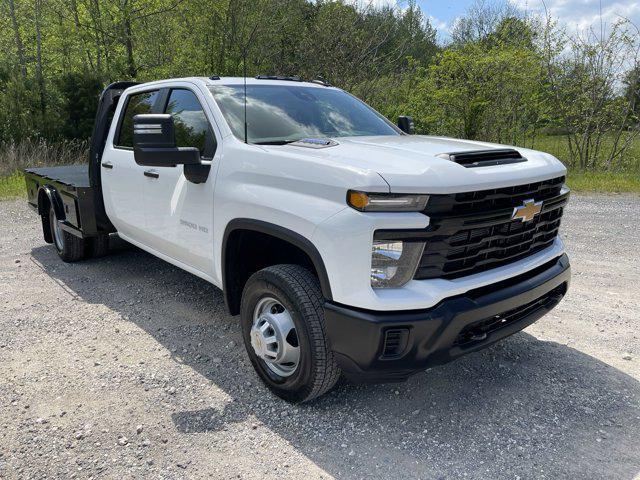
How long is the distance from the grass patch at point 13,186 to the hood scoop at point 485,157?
988 centimetres

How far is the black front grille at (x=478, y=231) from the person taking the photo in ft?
8.06

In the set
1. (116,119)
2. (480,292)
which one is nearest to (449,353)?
(480,292)

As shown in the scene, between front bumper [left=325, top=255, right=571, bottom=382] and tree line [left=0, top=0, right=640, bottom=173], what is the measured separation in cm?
1316

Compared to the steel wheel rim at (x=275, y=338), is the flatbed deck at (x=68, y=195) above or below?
above

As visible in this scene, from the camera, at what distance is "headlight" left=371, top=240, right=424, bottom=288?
7.98 ft

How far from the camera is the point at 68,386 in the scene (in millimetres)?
3234

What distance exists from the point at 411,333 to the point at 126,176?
10.2ft

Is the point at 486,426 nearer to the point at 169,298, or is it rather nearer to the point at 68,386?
the point at 68,386

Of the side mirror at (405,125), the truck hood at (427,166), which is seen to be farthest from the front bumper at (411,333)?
the side mirror at (405,125)

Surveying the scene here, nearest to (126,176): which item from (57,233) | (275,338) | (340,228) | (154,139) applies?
(154,139)

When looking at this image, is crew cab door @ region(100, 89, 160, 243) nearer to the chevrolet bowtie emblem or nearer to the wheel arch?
the wheel arch

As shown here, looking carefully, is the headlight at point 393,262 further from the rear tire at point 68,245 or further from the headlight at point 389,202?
the rear tire at point 68,245

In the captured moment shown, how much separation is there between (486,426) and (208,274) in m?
2.06

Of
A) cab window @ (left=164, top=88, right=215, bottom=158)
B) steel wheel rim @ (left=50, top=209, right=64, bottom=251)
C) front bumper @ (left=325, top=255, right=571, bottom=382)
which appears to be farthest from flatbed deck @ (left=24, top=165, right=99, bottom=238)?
front bumper @ (left=325, top=255, right=571, bottom=382)
